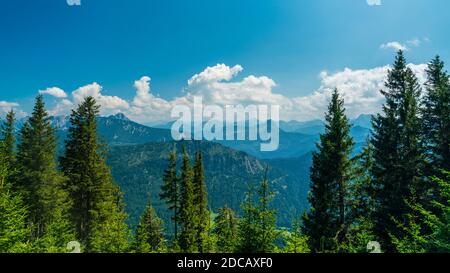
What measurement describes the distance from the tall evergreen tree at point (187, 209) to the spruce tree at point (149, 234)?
2.92 meters

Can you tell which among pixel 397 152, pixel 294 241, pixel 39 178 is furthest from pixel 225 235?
pixel 39 178

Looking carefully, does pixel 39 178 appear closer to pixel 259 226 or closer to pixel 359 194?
pixel 259 226

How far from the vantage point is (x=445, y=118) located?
21.9 metres

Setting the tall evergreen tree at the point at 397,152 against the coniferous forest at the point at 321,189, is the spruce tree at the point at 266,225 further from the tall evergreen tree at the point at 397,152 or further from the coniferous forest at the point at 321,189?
the tall evergreen tree at the point at 397,152

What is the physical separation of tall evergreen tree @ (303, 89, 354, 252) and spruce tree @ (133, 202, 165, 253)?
11837mm

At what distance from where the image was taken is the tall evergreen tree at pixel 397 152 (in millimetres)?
21656

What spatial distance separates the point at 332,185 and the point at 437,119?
8.71 metres

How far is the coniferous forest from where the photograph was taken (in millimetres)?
13203

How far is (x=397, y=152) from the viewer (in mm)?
23125

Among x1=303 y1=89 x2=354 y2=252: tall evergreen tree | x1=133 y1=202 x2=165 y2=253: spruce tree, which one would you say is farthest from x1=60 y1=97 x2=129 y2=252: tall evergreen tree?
x1=303 y1=89 x2=354 y2=252: tall evergreen tree

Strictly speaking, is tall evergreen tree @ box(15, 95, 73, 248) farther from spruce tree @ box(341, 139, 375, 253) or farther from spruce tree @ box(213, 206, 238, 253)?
spruce tree @ box(341, 139, 375, 253)

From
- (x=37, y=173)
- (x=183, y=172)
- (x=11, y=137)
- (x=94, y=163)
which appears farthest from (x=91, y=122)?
(x=183, y=172)
